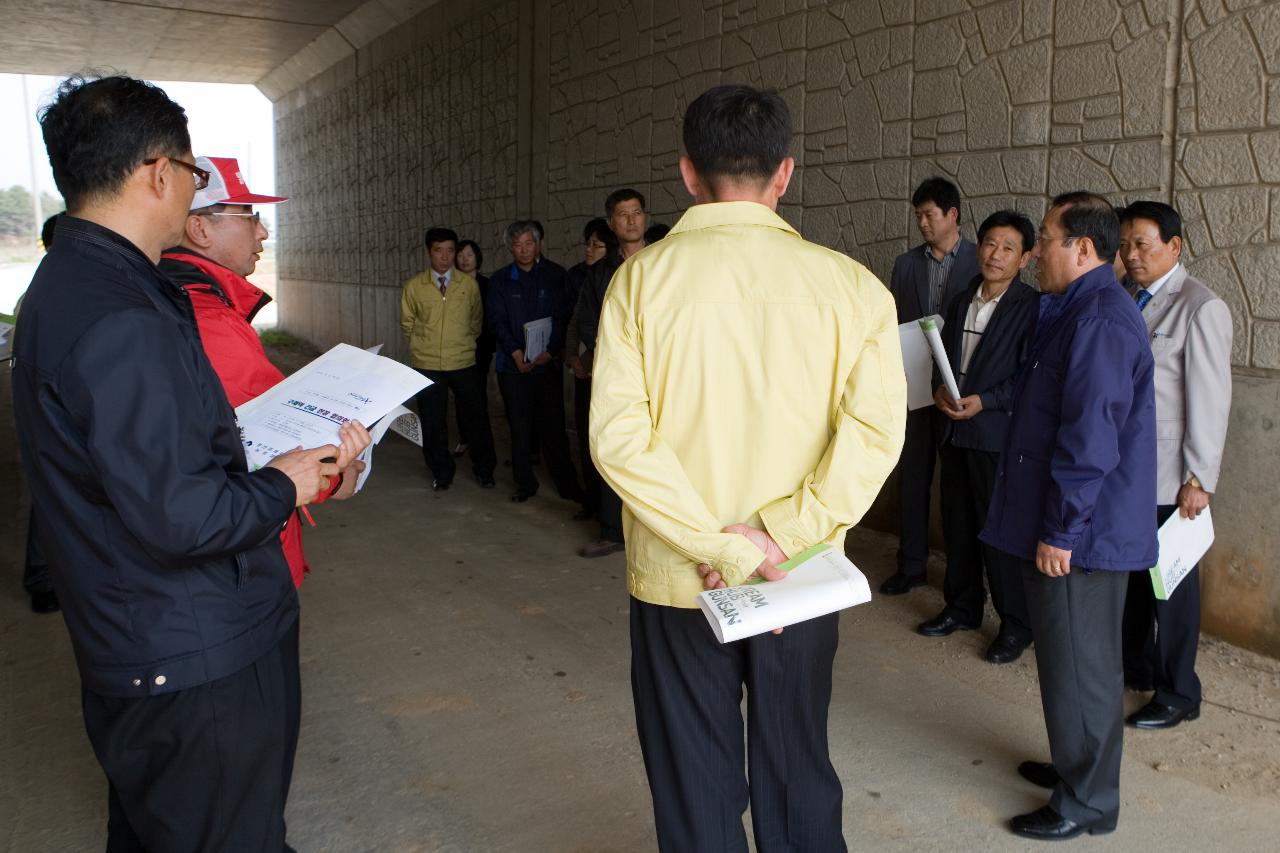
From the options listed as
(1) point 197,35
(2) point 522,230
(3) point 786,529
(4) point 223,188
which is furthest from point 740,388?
(1) point 197,35

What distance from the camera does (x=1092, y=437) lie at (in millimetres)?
2314

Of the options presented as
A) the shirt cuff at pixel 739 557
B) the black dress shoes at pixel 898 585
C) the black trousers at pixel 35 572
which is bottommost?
the black dress shoes at pixel 898 585

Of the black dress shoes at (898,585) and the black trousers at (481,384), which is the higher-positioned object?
the black trousers at (481,384)

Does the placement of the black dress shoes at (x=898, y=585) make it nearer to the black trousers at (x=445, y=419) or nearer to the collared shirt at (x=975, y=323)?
the collared shirt at (x=975, y=323)

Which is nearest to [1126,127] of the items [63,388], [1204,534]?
[1204,534]

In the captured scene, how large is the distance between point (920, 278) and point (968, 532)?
A: 3.77 ft

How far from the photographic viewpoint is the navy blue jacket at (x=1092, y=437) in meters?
2.33

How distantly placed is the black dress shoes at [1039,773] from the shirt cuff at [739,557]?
156 cm

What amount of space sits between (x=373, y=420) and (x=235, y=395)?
35cm

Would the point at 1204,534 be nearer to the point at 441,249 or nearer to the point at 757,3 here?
the point at 757,3

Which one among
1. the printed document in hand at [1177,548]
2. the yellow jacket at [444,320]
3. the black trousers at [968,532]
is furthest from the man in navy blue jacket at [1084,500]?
the yellow jacket at [444,320]

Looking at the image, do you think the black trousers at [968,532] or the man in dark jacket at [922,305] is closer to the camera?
the black trousers at [968,532]

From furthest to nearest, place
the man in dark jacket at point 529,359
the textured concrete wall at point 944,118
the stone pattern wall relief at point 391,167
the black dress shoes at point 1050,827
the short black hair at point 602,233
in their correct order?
the stone pattern wall relief at point 391,167
the man in dark jacket at point 529,359
the short black hair at point 602,233
the textured concrete wall at point 944,118
the black dress shoes at point 1050,827

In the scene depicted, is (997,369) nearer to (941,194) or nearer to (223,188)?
(941,194)
